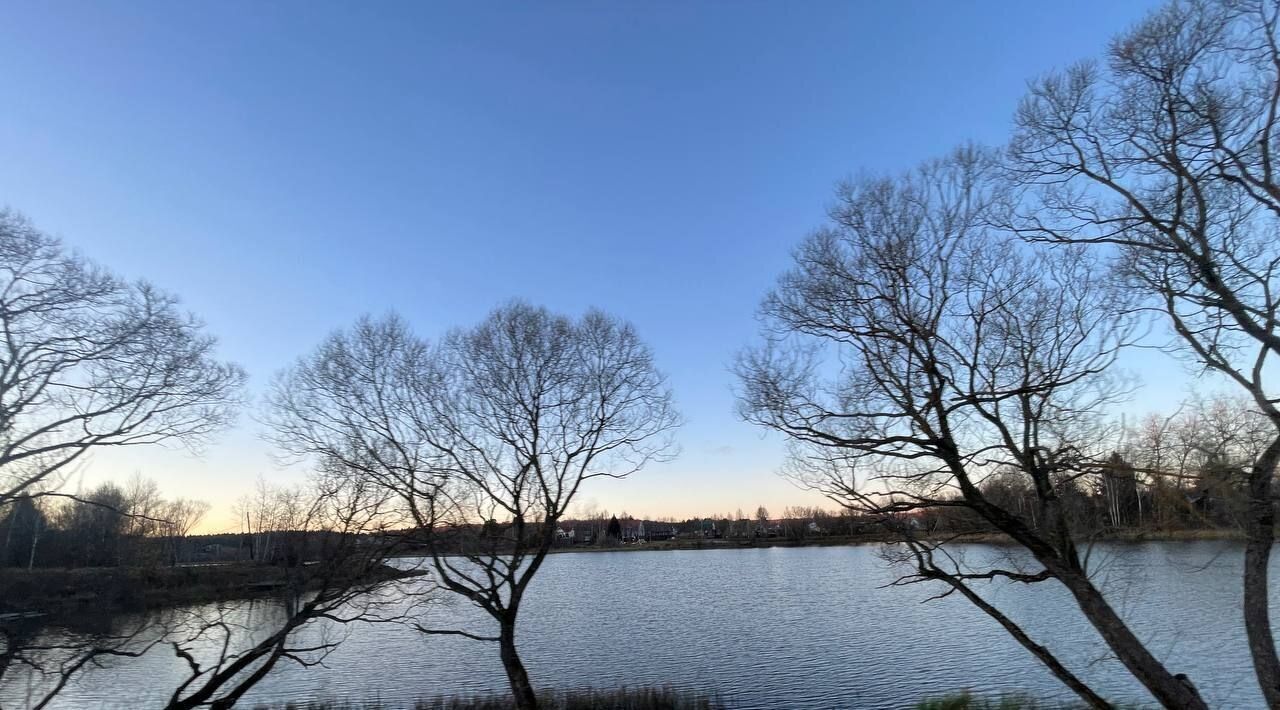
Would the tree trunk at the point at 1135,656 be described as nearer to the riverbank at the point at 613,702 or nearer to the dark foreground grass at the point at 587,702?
the riverbank at the point at 613,702

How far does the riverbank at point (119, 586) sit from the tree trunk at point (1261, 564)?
493 inches

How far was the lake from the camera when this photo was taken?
64.7 feet

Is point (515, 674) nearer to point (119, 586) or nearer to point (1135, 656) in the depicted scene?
point (1135, 656)

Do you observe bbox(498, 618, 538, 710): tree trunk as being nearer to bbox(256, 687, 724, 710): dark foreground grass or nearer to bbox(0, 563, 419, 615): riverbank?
bbox(256, 687, 724, 710): dark foreground grass

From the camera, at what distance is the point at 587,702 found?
57.2ft

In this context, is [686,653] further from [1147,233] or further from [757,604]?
[1147,233]

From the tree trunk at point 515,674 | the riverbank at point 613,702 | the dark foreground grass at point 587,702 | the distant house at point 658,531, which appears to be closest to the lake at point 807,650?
the dark foreground grass at point 587,702

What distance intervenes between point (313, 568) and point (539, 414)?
217 inches

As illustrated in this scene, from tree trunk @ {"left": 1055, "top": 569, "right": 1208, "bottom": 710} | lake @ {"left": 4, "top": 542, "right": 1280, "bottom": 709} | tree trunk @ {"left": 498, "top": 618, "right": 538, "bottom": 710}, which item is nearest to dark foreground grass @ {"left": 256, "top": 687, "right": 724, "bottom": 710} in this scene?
lake @ {"left": 4, "top": 542, "right": 1280, "bottom": 709}

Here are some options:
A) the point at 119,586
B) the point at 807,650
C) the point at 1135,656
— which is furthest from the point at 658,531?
the point at 1135,656

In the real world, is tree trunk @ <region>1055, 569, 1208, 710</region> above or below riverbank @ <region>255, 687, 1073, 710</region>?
above

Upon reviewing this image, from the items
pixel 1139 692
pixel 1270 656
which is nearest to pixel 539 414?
pixel 1270 656

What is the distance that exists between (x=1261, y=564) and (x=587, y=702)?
13.7m

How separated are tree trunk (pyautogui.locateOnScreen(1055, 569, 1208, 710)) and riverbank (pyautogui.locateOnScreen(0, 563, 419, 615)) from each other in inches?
425
